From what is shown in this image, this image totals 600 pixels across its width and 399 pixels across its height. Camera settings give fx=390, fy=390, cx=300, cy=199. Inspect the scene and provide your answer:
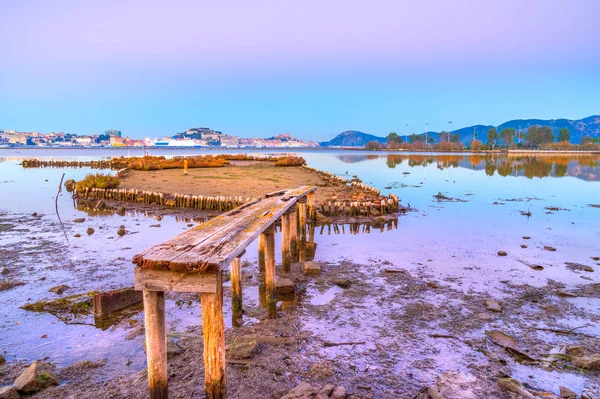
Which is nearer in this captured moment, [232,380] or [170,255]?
[170,255]

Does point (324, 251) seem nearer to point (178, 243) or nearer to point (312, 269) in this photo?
point (312, 269)

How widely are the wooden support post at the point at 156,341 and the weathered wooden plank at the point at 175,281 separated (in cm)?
13

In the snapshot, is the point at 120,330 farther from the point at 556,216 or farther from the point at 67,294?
the point at 556,216

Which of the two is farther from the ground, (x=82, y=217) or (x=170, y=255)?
(x=170, y=255)

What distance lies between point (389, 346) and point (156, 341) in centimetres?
346

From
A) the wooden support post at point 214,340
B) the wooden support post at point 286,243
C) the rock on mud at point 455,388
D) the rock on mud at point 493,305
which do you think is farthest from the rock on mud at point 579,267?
the wooden support post at point 214,340

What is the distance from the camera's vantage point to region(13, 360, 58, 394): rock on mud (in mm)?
4551

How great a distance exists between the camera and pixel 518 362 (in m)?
5.39

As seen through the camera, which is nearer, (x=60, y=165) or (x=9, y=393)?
(x=9, y=393)

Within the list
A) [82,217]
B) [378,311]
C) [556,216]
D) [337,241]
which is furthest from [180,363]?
[556,216]

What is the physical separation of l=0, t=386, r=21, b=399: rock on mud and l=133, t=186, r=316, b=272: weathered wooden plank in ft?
7.75

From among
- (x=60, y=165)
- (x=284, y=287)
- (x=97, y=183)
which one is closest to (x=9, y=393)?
(x=284, y=287)

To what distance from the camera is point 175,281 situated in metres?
A: 3.80

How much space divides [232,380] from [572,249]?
11.4 metres
